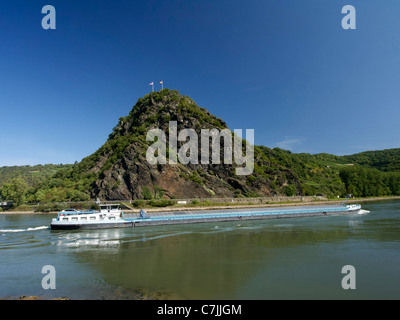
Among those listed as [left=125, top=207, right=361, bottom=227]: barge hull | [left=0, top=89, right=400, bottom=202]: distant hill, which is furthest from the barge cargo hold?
[left=0, top=89, right=400, bottom=202]: distant hill

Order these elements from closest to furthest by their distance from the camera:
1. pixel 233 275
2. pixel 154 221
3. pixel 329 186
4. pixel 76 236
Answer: pixel 233 275, pixel 76 236, pixel 154 221, pixel 329 186

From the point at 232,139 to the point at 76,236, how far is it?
2976 inches

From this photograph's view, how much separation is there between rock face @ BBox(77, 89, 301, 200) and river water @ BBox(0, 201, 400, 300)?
38572 mm

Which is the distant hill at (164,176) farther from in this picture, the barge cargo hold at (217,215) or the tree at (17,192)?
the barge cargo hold at (217,215)

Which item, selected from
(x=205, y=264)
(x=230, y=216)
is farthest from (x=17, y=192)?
(x=205, y=264)

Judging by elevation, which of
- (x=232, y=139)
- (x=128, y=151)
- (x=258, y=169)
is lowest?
(x=258, y=169)

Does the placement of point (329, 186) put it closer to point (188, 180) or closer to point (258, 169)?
point (258, 169)

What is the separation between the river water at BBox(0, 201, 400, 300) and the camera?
14.8m

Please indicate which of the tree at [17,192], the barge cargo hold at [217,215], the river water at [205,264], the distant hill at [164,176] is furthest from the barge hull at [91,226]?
the tree at [17,192]

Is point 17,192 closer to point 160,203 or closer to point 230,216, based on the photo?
point 160,203

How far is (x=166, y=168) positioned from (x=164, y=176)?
9.00 feet

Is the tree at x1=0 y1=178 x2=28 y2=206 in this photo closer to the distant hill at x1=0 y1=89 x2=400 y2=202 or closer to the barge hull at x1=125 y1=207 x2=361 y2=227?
the distant hill at x1=0 y1=89 x2=400 y2=202
